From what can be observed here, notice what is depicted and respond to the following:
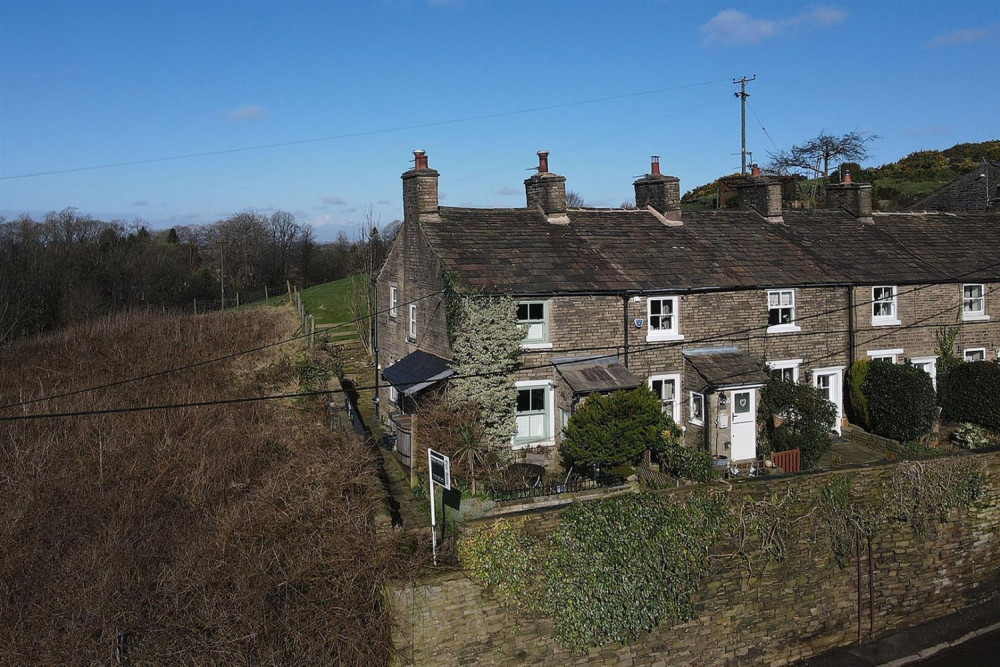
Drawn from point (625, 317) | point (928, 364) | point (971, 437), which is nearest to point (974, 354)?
point (928, 364)

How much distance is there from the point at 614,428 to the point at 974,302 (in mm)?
16008

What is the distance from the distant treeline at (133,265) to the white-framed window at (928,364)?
31.8 m

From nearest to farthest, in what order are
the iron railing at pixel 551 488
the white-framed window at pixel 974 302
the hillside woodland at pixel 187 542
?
the hillside woodland at pixel 187 542 → the iron railing at pixel 551 488 → the white-framed window at pixel 974 302

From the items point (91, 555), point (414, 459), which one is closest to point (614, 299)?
point (414, 459)

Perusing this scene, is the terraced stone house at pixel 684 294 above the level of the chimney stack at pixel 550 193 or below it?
below

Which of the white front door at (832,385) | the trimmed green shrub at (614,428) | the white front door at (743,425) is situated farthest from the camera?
the white front door at (832,385)

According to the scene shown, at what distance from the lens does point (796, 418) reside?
21.2 metres

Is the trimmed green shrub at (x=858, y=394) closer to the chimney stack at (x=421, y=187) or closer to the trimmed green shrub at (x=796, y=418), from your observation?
the trimmed green shrub at (x=796, y=418)

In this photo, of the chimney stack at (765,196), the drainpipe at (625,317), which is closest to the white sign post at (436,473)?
the drainpipe at (625,317)

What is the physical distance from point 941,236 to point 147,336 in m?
31.7

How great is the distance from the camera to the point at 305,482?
1532 centimetres

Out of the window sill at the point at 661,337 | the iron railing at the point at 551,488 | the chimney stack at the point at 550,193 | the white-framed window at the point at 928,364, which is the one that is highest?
the chimney stack at the point at 550,193

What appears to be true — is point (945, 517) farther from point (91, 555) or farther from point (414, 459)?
point (91, 555)

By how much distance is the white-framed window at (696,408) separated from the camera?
21.1 meters
